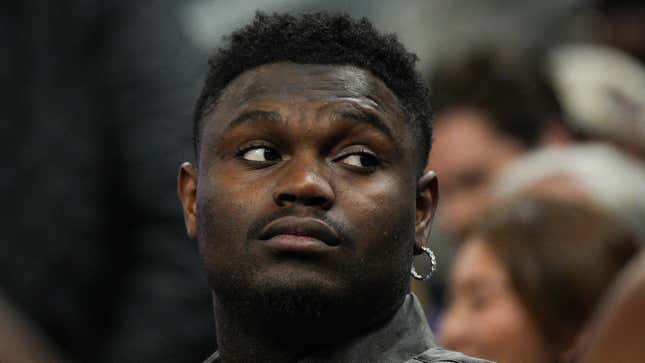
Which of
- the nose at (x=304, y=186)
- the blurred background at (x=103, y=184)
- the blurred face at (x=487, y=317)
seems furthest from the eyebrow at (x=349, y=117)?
the blurred face at (x=487, y=317)

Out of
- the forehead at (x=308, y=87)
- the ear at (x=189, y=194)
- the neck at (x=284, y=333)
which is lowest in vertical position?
the neck at (x=284, y=333)

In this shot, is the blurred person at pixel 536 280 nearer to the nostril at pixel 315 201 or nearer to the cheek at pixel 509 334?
the cheek at pixel 509 334

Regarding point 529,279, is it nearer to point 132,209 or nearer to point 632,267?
point 632,267

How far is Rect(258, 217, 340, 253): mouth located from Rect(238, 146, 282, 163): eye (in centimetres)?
16

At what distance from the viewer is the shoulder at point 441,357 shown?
9.05ft

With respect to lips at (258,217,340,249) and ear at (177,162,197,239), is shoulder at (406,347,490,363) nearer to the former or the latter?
lips at (258,217,340,249)

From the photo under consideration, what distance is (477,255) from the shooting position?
182 inches

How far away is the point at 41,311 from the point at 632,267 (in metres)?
1.69

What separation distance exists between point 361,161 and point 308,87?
19 centimetres

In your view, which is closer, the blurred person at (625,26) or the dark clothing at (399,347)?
the dark clothing at (399,347)

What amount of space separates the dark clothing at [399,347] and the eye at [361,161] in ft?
1.02

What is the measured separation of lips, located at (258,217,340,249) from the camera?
2.71 m

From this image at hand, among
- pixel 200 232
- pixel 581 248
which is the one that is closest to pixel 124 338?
pixel 200 232

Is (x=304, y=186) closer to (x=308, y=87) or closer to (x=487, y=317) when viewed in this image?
(x=308, y=87)
